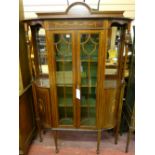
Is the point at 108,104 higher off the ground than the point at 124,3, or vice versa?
the point at 124,3

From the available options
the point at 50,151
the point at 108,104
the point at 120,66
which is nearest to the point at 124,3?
the point at 120,66

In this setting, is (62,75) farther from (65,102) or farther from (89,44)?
(89,44)

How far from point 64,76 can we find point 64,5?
988 mm

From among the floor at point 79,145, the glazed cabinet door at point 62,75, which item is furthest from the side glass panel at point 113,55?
the floor at point 79,145

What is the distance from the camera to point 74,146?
2172mm

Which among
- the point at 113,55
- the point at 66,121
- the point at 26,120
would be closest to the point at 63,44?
the point at 113,55

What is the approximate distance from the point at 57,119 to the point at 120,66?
37.3 inches

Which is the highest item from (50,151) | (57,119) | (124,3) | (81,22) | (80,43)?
(124,3)

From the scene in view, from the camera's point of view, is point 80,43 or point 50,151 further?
point 50,151

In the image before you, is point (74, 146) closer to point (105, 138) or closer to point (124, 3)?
point (105, 138)

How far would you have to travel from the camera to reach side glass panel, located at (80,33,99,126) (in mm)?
1657

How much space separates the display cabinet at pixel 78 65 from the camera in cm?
160

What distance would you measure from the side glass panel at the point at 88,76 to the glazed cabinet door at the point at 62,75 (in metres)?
0.11

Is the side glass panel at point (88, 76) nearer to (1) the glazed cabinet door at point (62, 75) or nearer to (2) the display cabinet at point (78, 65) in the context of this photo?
(2) the display cabinet at point (78, 65)
